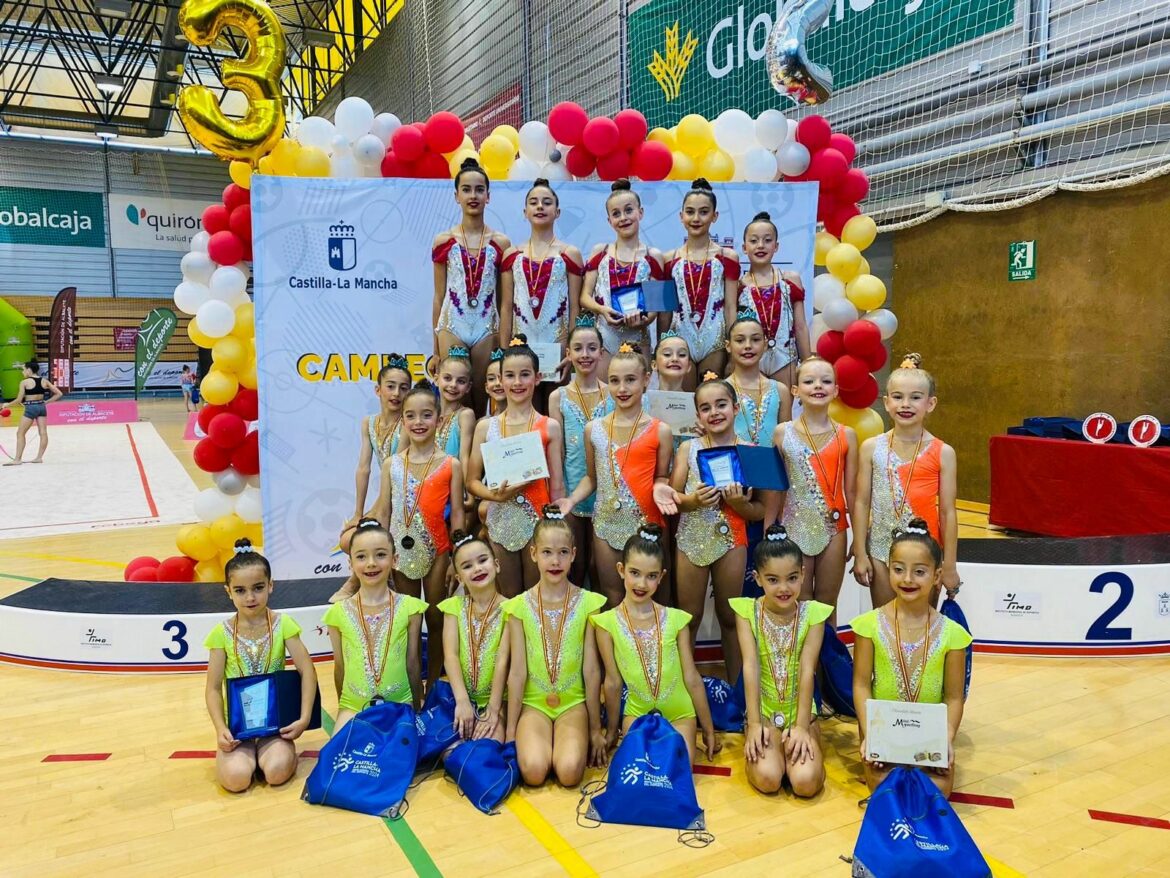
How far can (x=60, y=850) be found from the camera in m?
2.53

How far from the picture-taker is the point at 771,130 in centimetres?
483

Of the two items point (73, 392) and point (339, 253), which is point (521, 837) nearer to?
point (339, 253)

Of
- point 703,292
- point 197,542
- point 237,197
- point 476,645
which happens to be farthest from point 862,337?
point 197,542

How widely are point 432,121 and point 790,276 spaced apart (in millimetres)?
2122

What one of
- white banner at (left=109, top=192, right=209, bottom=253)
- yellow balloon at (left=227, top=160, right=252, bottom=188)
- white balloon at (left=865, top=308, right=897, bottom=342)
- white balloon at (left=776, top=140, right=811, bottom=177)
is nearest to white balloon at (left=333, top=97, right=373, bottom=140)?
→ yellow balloon at (left=227, top=160, right=252, bottom=188)

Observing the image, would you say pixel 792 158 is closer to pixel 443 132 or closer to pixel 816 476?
pixel 443 132

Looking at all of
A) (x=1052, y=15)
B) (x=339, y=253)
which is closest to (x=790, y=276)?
(x=339, y=253)

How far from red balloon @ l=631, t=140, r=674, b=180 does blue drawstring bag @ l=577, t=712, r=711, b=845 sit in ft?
10.2

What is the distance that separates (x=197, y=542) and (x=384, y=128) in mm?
2564

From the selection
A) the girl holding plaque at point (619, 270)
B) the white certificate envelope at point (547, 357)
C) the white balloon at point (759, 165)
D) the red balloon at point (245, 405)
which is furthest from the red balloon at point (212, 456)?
the white balloon at point (759, 165)

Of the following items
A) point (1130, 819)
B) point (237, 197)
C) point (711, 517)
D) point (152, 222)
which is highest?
point (152, 222)

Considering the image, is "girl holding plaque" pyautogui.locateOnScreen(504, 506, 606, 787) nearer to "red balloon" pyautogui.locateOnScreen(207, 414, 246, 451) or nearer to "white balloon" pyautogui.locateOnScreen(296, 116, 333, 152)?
"red balloon" pyautogui.locateOnScreen(207, 414, 246, 451)

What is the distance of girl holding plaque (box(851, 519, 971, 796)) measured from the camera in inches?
106

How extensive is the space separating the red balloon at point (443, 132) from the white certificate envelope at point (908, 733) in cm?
357
